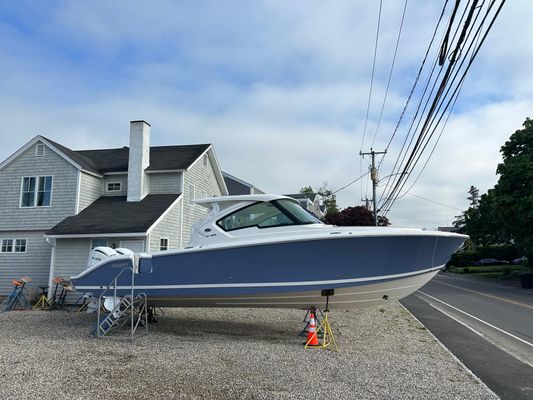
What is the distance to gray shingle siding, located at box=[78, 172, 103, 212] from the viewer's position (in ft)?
50.2

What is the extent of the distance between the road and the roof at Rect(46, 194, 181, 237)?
29.0 feet

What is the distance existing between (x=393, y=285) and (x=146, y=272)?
15.8 ft

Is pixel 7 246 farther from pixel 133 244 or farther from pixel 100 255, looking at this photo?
pixel 100 255

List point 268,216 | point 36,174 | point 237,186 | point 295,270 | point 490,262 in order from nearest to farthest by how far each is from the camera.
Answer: point 295,270
point 268,216
point 36,174
point 237,186
point 490,262

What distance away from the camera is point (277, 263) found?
7.48 meters

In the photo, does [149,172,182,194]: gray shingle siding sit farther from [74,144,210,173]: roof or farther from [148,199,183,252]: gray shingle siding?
[148,199,183,252]: gray shingle siding

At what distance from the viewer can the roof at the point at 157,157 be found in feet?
53.7

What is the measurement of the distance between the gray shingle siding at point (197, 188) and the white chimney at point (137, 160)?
1.60 metres

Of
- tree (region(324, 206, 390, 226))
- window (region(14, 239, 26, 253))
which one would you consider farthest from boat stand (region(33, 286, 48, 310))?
tree (region(324, 206, 390, 226))

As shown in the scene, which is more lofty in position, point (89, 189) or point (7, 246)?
point (89, 189)

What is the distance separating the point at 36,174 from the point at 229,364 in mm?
12910

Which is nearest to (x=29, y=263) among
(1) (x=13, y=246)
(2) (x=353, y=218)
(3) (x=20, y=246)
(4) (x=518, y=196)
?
(3) (x=20, y=246)

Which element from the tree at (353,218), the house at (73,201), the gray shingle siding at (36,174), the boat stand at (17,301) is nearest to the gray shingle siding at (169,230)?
the house at (73,201)

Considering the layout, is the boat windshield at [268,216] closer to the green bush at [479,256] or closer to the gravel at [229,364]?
the gravel at [229,364]
